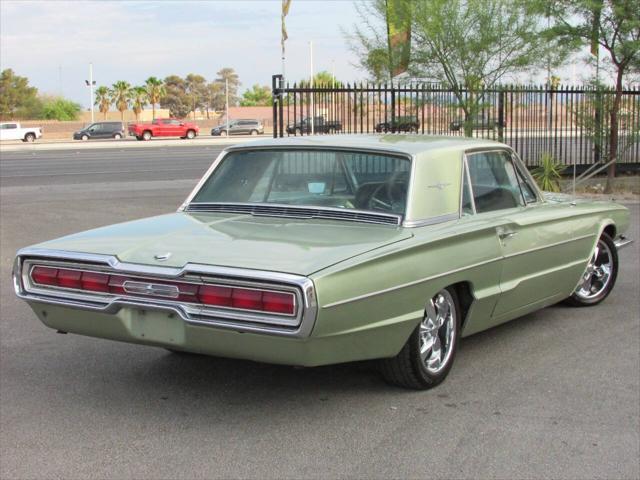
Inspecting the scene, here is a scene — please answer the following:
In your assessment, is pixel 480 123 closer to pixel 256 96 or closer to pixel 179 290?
pixel 179 290

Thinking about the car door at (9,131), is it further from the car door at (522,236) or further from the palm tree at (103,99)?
the car door at (522,236)

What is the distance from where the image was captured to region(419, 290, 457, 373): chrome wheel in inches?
193

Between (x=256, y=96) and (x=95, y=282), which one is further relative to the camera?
(x=256, y=96)

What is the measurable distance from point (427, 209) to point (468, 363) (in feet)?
3.88

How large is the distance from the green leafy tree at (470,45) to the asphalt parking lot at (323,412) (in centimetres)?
1127

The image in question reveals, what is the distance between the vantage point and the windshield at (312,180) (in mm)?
5184

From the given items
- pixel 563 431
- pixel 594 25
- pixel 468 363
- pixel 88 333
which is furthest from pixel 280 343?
pixel 594 25

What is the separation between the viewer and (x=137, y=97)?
9269 cm

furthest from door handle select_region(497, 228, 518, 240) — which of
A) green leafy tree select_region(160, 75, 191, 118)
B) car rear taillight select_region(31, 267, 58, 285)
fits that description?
green leafy tree select_region(160, 75, 191, 118)

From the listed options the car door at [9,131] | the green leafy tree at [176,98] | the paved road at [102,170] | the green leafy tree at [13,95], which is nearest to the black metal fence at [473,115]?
the paved road at [102,170]

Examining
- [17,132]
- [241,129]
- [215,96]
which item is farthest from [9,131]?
[215,96]

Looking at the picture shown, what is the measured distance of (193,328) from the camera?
4.18m

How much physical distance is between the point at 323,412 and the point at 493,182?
219 centimetres

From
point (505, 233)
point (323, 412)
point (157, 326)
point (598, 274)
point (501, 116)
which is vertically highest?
point (501, 116)
